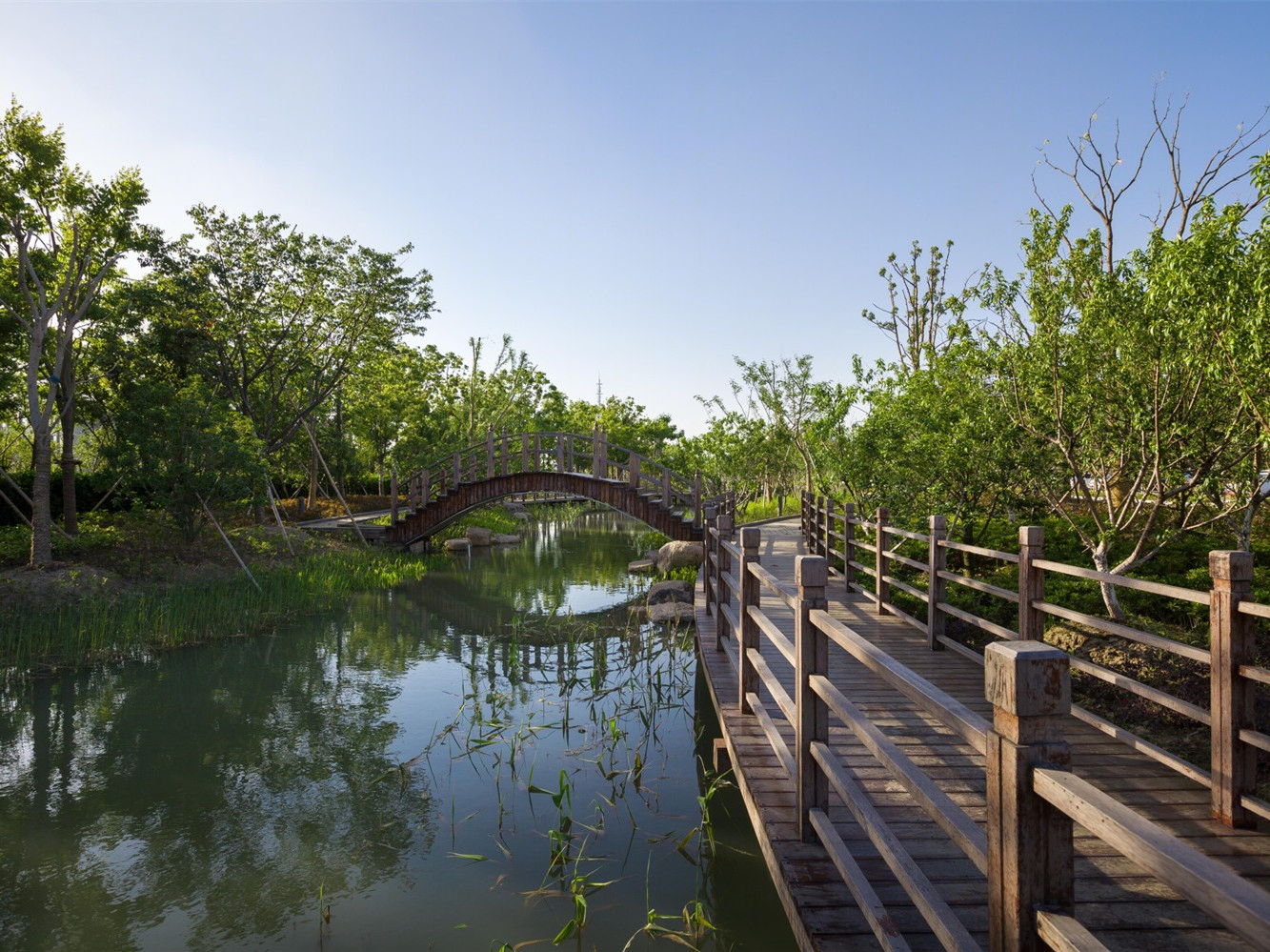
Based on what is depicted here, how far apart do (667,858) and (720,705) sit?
41.3 inches

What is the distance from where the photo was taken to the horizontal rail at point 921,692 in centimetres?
192

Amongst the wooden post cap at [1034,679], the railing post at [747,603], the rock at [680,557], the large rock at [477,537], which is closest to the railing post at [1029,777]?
the wooden post cap at [1034,679]

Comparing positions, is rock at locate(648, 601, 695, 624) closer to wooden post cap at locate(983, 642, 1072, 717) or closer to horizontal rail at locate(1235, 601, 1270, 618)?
horizontal rail at locate(1235, 601, 1270, 618)

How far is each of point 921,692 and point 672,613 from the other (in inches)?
403

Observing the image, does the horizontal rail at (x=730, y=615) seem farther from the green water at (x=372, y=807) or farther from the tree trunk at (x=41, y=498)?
the tree trunk at (x=41, y=498)

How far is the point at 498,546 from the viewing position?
25.7 meters

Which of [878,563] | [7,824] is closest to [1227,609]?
[878,563]

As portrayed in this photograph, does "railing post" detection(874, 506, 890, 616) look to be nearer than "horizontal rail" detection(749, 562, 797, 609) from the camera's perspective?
No

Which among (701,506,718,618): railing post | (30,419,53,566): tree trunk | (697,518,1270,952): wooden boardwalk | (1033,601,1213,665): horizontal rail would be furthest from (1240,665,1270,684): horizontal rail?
(30,419,53,566): tree trunk

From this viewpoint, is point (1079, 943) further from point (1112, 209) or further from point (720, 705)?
point (1112, 209)

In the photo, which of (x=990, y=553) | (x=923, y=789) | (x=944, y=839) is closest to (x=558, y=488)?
(x=990, y=553)

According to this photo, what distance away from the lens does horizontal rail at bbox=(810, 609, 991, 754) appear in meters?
1.92

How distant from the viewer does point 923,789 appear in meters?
2.21

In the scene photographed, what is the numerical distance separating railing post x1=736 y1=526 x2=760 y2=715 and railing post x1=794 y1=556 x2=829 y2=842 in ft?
4.80
